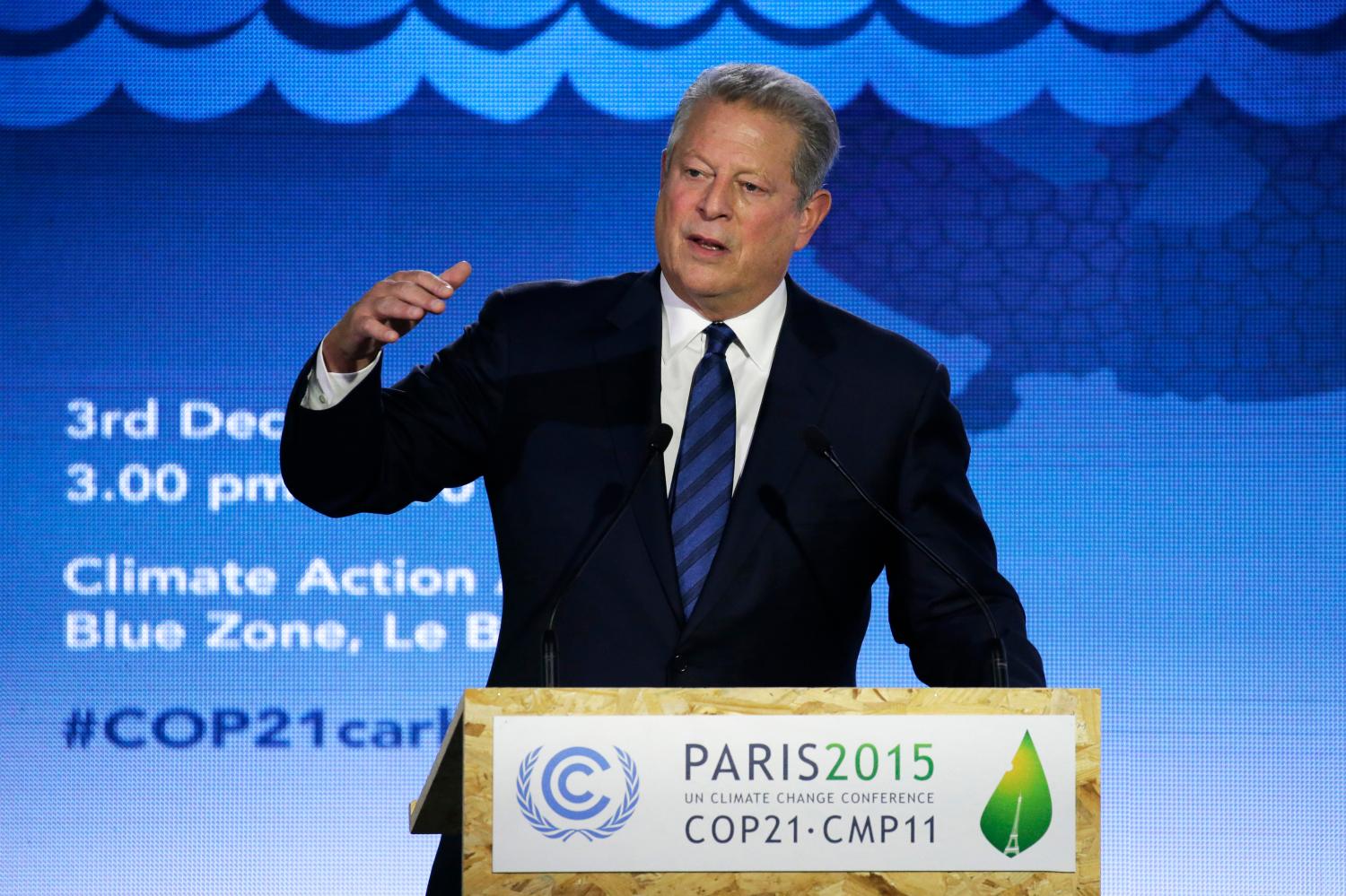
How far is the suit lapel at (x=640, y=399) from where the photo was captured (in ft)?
5.96

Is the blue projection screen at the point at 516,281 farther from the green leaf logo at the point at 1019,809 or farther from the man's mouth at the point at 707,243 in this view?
the green leaf logo at the point at 1019,809

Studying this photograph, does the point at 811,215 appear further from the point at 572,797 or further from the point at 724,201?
the point at 572,797

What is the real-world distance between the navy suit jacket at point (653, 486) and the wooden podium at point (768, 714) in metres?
0.36

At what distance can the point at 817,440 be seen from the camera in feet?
5.35

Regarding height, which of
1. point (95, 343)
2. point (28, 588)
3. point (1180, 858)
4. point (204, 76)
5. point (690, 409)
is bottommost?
point (1180, 858)

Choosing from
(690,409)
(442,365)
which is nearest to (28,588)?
(442,365)

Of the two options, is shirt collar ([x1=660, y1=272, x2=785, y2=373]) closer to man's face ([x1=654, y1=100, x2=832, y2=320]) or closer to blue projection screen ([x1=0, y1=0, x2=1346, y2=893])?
man's face ([x1=654, y1=100, x2=832, y2=320])

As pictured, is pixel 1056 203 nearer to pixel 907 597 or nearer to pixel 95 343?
pixel 907 597

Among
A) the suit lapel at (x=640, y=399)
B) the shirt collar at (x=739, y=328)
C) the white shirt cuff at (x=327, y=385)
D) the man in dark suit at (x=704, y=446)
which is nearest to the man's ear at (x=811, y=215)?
the man in dark suit at (x=704, y=446)

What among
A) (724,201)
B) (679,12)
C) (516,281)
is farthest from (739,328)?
(679,12)

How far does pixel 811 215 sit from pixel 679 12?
164 centimetres

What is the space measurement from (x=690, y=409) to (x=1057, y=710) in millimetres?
754

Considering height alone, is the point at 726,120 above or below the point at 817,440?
above

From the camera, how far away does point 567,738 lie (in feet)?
4.13
